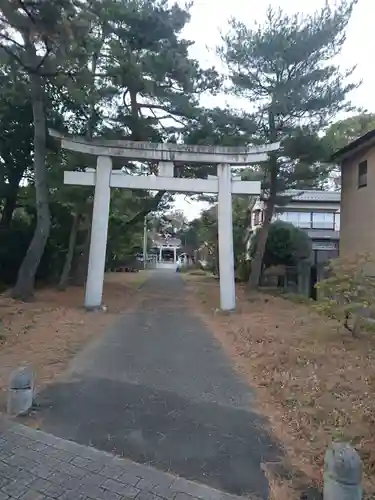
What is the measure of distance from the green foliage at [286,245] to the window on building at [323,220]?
6.17m

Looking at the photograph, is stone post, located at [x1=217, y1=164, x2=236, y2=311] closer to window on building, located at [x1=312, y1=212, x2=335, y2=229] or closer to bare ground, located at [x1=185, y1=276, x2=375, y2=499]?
bare ground, located at [x1=185, y1=276, x2=375, y2=499]

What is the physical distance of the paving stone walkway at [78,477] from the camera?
10.6 ft

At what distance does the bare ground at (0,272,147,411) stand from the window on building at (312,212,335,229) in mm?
17434

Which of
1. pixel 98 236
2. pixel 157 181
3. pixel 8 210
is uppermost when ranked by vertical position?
pixel 157 181

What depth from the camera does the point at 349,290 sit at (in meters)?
7.89

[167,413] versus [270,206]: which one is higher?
[270,206]

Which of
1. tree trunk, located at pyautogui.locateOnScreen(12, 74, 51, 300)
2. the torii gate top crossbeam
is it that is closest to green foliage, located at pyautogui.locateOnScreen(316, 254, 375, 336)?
the torii gate top crossbeam

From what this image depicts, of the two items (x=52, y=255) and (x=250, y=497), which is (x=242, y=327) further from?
(x=52, y=255)

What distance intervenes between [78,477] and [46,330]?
602cm

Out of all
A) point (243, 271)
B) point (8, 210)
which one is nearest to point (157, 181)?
point (8, 210)

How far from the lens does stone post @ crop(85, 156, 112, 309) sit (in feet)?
40.5

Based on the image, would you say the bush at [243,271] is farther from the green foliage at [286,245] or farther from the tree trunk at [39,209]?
the tree trunk at [39,209]

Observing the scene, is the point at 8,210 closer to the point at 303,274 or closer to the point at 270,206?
the point at 270,206

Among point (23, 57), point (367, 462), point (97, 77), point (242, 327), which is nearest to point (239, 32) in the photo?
point (97, 77)
